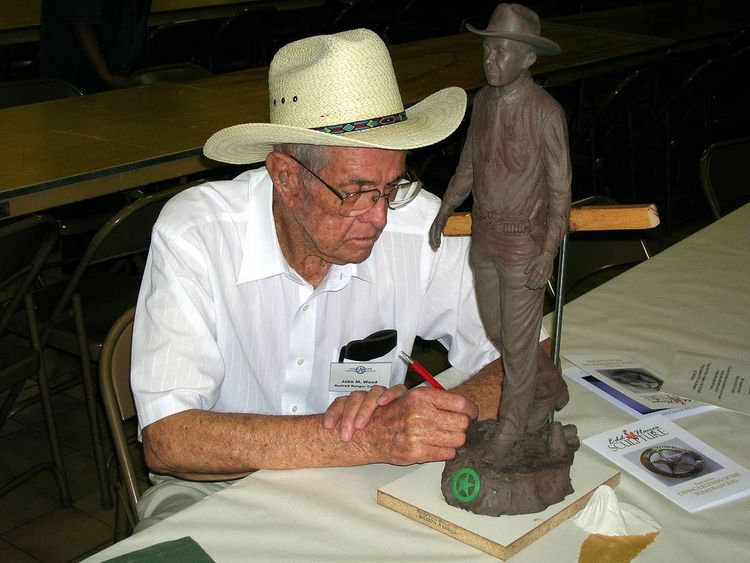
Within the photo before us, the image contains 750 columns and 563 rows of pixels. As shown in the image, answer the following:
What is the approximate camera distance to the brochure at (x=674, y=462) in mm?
1538

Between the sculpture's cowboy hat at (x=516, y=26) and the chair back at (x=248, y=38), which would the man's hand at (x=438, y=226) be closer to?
the sculpture's cowboy hat at (x=516, y=26)

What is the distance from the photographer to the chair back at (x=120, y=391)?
1843 millimetres

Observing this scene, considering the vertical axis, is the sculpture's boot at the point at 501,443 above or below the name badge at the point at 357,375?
above

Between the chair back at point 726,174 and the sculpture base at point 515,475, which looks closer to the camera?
the sculpture base at point 515,475

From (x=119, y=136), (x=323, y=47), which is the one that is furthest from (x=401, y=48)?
(x=323, y=47)

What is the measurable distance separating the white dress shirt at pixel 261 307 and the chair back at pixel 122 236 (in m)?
0.66

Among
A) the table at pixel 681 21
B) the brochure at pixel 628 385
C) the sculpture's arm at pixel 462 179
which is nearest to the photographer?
the sculpture's arm at pixel 462 179

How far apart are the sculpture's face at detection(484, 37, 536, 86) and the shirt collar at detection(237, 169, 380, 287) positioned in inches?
29.0

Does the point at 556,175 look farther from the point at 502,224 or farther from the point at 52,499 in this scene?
the point at 52,499

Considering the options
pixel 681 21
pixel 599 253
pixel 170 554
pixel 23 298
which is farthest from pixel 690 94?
pixel 170 554

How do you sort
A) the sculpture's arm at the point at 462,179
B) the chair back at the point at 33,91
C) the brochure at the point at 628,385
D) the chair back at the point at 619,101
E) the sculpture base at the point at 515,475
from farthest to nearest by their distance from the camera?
the chair back at the point at 619,101 < the chair back at the point at 33,91 < the brochure at the point at 628,385 < the sculpture base at the point at 515,475 < the sculpture's arm at the point at 462,179

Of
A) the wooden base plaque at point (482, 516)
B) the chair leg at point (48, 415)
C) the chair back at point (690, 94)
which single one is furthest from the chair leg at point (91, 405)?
the chair back at point (690, 94)

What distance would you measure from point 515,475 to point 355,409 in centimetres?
31

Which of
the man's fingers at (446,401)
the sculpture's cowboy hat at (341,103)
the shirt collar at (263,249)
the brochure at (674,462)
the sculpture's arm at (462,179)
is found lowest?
the brochure at (674,462)
